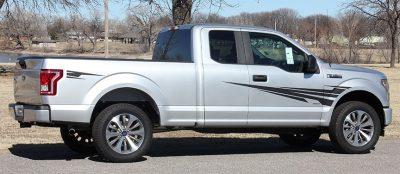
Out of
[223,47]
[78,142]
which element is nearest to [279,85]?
[223,47]

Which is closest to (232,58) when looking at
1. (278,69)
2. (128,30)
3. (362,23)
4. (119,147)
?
(278,69)

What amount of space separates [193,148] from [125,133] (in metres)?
1.94

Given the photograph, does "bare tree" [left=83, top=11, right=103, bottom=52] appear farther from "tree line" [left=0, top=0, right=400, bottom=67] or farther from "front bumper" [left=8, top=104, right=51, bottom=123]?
"front bumper" [left=8, top=104, right=51, bottom=123]

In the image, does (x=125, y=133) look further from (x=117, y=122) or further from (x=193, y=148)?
(x=193, y=148)

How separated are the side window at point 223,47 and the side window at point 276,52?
0.31m

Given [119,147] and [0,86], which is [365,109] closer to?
[119,147]

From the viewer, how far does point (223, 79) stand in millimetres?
8602

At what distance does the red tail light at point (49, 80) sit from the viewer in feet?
25.4

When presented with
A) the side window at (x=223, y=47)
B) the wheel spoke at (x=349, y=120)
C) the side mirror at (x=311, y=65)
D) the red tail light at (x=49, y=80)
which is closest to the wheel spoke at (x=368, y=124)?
the wheel spoke at (x=349, y=120)

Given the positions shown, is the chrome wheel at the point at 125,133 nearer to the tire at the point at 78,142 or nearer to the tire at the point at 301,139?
the tire at the point at 78,142

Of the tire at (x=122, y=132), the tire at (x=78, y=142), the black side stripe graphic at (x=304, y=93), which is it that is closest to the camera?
the tire at (x=122, y=132)

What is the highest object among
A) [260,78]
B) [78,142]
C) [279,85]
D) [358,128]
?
[260,78]

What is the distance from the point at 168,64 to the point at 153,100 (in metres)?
0.53

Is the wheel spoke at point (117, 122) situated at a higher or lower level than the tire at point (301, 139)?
higher
